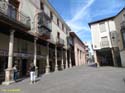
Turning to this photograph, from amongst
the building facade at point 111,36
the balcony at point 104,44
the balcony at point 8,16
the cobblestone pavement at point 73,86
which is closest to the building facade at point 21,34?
the balcony at point 8,16

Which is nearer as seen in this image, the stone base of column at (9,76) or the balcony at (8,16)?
the balcony at (8,16)

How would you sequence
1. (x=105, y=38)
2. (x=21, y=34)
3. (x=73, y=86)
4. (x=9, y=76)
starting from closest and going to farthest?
(x=73, y=86) < (x=9, y=76) < (x=21, y=34) < (x=105, y=38)

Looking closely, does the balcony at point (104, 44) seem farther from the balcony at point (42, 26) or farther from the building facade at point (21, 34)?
the balcony at point (42, 26)

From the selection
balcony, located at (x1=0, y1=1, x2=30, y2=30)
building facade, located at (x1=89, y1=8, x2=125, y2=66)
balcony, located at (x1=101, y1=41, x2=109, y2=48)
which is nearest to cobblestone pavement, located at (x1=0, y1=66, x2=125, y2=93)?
balcony, located at (x1=0, y1=1, x2=30, y2=30)

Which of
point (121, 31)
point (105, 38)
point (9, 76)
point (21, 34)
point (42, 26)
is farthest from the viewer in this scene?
point (105, 38)

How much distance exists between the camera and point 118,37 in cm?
2466

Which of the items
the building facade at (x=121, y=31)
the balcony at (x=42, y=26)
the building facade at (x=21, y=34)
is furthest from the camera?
the building facade at (x=121, y=31)

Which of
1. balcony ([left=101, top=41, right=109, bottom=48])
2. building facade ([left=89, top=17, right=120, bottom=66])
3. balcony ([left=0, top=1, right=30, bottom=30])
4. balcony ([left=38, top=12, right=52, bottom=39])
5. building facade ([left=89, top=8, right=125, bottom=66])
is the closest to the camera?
balcony ([left=0, top=1, right=30, bottom=30])

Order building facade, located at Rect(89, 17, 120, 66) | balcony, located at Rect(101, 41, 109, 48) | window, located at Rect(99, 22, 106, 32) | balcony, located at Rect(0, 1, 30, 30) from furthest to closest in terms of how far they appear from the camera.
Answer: window, located at Rect(99, 22, 106, 32) < balcony, located at Rect(101, 41, 109, 48) < building facade, located at Rect(89, 17, 120, 66) < balcony, located at Rect(0, 1, 30, 30)

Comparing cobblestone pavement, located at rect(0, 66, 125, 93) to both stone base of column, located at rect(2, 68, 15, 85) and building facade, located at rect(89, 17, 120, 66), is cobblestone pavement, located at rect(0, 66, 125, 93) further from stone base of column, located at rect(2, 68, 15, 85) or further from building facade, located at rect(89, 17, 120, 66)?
building facade, located at rect(89, 17, 120, 66)

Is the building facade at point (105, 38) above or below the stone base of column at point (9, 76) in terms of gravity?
above

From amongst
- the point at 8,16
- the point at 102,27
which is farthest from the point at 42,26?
the point at 102,27

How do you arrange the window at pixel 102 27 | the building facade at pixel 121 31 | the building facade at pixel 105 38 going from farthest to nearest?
the window at pixel 102 27
the building facade at pixel 105 38
the building facade at pixel 121 31

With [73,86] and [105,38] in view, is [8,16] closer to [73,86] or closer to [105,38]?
[73,86]
